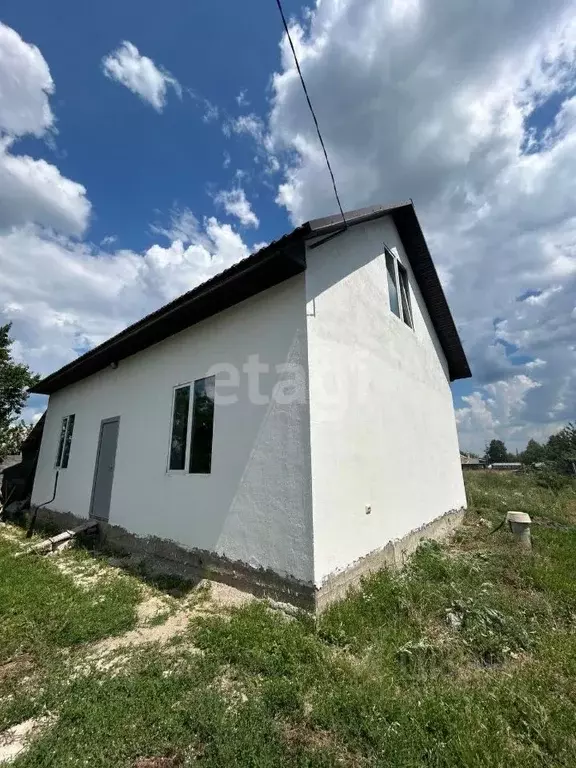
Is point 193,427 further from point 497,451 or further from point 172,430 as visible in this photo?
point 497,451

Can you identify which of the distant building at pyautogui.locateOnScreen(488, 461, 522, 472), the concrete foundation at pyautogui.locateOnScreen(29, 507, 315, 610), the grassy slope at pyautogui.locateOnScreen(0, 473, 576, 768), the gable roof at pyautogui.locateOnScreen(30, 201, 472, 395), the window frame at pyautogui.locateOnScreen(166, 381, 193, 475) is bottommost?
the grassy slope at pyautogui.locateOnScreen(0, 473, 576, 768)

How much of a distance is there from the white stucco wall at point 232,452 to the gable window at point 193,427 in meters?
0.16

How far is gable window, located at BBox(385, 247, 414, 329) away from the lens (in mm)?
7750

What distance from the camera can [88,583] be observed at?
5.31m

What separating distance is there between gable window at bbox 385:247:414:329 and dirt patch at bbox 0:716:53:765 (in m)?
7.47

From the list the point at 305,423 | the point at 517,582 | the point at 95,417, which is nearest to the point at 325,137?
the point at 305,423

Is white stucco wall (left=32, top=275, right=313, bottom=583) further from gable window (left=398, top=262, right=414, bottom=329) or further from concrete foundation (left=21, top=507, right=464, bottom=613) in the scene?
gable window (left=398, top=262, right=414, bottom=329)

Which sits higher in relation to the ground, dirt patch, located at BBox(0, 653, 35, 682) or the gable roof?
the gable roof

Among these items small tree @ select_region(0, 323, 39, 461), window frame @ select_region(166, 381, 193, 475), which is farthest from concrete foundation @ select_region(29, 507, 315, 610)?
small tree @ select_region(0, 323, 39, 461)

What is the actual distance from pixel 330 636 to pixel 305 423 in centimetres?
219

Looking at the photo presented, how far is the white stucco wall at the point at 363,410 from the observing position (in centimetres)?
454

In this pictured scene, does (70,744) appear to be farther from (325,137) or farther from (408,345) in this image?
(408,345)
